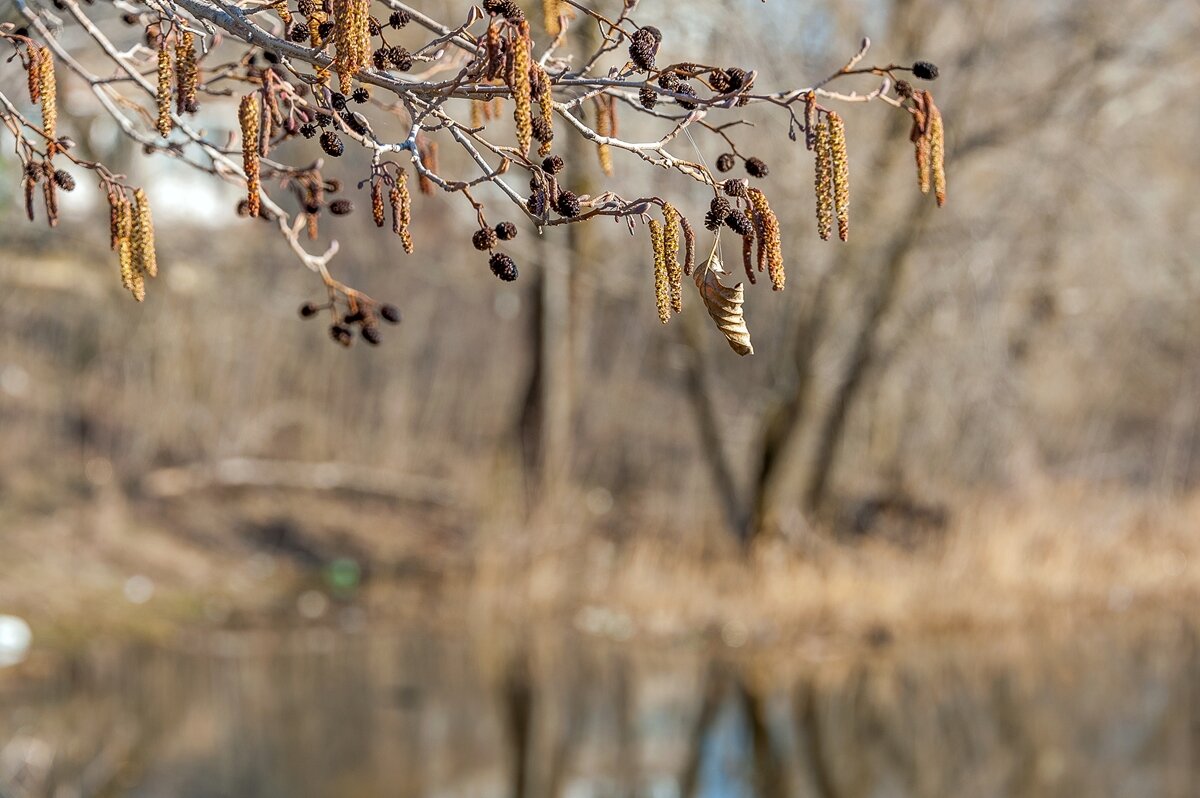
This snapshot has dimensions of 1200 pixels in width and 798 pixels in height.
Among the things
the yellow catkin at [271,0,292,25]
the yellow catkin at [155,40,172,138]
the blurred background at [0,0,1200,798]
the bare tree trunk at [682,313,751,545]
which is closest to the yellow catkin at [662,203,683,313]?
the yellow catkin at [271,0,292,25]

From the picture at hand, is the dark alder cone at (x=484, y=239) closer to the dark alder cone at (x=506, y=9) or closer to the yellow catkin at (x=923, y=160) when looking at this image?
the dark alder cone at (x=506, y=9)

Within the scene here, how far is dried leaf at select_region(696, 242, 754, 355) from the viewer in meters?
2.38

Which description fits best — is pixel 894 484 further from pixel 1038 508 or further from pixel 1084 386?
pixel 1084 386

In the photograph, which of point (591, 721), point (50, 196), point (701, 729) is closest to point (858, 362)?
point (701, 729)

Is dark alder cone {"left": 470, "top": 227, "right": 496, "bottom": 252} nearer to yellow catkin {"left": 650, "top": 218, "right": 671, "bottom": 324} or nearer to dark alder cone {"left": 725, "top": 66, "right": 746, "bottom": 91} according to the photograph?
yellow catkin {"left": 650, "top": 218, "right": 671, "bottom": 324}

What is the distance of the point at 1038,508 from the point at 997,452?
0.50m

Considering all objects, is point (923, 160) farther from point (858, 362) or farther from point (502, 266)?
point (858, 362)

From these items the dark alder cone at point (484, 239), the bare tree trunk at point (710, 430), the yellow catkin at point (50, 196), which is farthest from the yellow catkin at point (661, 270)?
the bare tree trunk at point (710, 430)

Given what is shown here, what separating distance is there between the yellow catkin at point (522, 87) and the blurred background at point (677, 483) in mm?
5211

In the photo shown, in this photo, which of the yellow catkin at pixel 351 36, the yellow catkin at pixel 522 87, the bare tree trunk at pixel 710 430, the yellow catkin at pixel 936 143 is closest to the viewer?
the yellow catkin at pixel 522 87

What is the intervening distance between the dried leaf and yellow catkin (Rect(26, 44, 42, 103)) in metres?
1.23

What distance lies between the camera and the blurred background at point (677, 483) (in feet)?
28.4

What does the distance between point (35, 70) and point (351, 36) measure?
0.76 metres

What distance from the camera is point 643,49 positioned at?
7.95 feet
